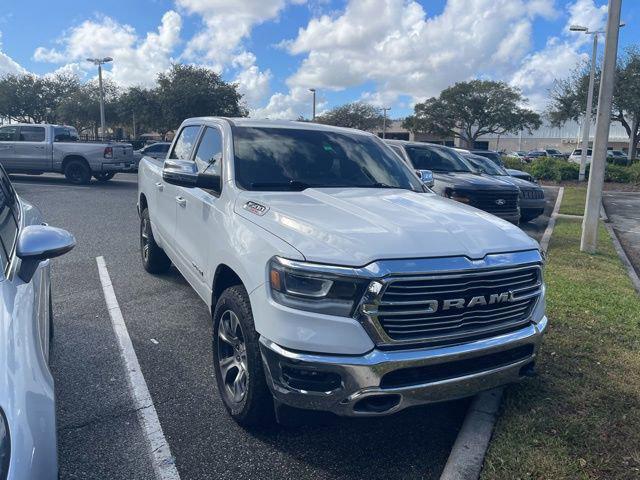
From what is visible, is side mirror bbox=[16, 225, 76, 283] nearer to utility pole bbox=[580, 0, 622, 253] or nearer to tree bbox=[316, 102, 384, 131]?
utility pole bbox=[580, 0, 622, 253]

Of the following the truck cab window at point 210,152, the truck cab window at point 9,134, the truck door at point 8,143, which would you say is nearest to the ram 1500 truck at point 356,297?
the truck cab window at point 210,152

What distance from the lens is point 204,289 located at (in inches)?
156

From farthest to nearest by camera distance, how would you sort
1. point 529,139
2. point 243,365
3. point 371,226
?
point 529,139 < point 243,365 < point 371,226

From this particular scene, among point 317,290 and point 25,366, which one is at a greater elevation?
point 317,290

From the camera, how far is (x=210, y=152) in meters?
4.51

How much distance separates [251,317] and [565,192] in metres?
→ 21.0

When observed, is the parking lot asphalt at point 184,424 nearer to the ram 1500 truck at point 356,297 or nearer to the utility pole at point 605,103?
the ram 1500 truck at point 356,297

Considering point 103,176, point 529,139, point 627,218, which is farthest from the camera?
point 529,139

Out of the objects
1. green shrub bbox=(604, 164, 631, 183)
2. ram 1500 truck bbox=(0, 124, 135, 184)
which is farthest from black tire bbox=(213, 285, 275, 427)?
green shrub bbox=(604, 164, 631, 183)

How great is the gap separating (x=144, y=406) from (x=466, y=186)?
7.34 m

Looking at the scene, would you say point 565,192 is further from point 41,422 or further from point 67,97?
point 67,97

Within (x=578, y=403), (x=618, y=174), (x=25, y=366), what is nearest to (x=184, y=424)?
(x=25, y=366)

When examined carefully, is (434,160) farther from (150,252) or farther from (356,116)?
(356,116)

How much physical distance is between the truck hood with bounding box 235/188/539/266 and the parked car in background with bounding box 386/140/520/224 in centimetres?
554
